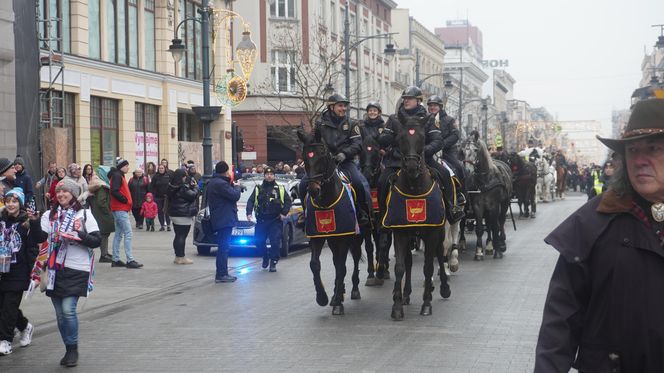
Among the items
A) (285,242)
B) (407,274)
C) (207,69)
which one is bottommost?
(285,242)

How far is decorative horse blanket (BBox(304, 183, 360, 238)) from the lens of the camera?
38.6ft

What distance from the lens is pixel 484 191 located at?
18.1 meters

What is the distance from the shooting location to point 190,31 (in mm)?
40906

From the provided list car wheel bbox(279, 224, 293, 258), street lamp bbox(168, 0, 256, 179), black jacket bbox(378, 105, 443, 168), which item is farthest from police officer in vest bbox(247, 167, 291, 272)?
black jacket bbox(378, 105, 443, 168)

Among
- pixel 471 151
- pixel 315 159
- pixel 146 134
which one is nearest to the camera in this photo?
pixel 315 159

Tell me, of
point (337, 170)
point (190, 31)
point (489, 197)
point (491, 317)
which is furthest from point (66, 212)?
point (190, 31)

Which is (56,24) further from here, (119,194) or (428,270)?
(428,270)

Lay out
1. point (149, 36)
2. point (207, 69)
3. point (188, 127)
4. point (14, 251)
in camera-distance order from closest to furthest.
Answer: point (14, 251), point (207, 69), point (149, 36), point (188, 127)

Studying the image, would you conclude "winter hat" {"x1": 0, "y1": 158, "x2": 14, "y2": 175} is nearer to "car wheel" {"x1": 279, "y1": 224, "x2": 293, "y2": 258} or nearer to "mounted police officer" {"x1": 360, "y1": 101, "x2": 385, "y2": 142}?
"mounted police officer" {"x1": 360, "y1": 101, "x2": 385, "y2": 142}

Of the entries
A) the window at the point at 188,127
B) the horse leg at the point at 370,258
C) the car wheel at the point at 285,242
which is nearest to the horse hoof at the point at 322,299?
the horse leg at the point at 370,258

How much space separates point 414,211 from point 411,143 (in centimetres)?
90

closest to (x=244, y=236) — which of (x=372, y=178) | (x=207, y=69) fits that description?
(x=207, y=69)

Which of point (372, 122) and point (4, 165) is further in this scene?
point (372, 122)

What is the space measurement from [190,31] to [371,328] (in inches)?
1254
